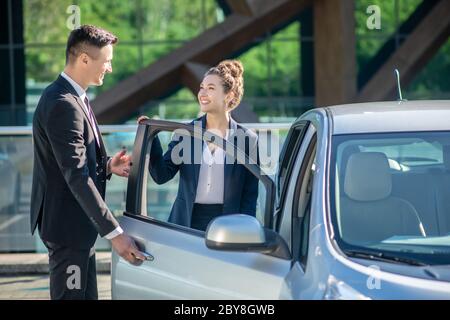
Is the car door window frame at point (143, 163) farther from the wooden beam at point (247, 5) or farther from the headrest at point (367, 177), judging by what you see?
the wooden beam at point (247, 5)

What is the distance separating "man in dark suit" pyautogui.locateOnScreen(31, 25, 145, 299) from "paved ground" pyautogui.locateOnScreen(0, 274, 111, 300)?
11.1ft

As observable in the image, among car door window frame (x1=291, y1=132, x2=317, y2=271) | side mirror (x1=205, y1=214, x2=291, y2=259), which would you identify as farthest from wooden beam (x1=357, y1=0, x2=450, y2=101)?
side mirror (x1=205, y1=214, x2=291, y2=259)

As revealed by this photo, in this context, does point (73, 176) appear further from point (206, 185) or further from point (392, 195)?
point (392, 195)

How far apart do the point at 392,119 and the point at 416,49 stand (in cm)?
1803

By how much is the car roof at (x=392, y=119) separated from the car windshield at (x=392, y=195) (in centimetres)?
4

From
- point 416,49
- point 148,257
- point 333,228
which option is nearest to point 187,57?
point 416,49

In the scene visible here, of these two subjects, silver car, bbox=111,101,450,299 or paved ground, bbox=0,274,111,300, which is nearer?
silver car, bbox=111,101,450,299

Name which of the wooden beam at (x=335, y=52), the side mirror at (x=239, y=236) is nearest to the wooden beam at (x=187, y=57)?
the wooden beam at (x=335, y=52)

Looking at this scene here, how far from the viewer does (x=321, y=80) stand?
2169 centimetres

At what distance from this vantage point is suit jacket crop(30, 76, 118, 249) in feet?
15.0

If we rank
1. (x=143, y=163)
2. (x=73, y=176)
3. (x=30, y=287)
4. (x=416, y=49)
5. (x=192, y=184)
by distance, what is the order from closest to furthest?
1. (x=73, y=176)
2. (x=143, y=163)
3. (x=192, y=184)
4. (x=30, y=287)
5. (x=416, y=49)

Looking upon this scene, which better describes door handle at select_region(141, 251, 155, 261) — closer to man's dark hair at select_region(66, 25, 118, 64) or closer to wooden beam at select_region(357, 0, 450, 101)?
man's dark hair at select_region(66, 25, 118, 64)

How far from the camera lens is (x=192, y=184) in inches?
208
